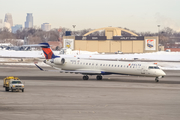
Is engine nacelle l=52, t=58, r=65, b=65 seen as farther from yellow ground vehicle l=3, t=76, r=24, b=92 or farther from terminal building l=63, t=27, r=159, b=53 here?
terminal building l=63, t=27, r=159, b=53

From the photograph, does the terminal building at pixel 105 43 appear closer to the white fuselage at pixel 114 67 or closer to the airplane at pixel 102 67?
the airplane at pixel 102 67

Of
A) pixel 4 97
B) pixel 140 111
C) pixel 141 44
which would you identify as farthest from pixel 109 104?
pixel 141 44

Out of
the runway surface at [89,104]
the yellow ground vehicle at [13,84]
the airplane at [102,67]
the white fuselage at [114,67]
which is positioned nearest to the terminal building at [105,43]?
the airplane at [102,67]

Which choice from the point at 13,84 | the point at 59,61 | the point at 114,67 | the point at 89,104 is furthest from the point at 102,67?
the point at 89,104

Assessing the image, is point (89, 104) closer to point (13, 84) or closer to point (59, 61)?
point (13, 84)

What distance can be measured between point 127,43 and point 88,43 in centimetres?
1660

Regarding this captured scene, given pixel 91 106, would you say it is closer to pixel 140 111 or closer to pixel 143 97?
pixel 140 111

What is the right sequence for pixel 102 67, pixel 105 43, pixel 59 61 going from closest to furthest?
pixel 102 67, pixel 59 61, pixel 105 43

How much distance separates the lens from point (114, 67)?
41000 mm

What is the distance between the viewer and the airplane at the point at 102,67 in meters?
39.7

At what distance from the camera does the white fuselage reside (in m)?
39.6

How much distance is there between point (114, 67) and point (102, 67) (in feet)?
5.51

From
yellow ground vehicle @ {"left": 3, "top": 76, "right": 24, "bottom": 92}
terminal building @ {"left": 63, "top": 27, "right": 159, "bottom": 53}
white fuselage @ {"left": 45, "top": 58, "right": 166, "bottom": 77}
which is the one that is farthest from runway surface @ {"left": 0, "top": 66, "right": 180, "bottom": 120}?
terminal building @ {"left": 63, "top": 27, "right": 159, "bottom": 53}

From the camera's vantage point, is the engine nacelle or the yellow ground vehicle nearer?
the yellow ground vehicle
